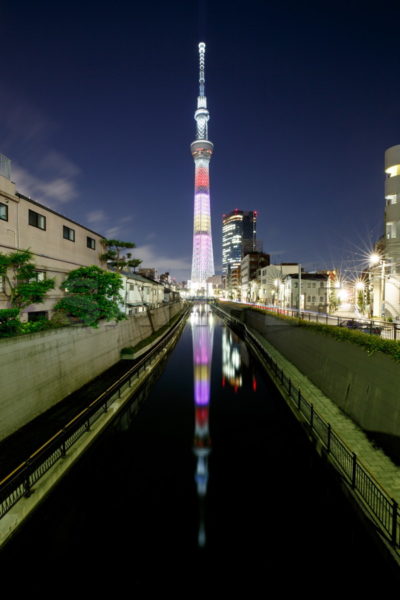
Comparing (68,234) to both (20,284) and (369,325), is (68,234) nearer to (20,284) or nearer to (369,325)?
(20,284)

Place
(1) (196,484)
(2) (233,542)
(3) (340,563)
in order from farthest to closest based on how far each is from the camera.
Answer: (1) (196,484) → (2) (233,542) → (3) (340,563)

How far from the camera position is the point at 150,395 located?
1994 centimetres

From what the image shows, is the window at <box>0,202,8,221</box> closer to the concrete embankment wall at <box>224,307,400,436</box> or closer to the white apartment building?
the concrete embankment wall at <box>224,307,400,436</box>

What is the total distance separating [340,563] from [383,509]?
1.91m

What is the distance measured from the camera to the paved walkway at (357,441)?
834 centimetres

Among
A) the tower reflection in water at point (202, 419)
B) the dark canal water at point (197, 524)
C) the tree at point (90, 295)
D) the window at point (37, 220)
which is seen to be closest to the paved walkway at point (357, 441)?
the dark canal water at point (197, 524)

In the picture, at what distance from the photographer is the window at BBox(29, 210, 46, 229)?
20195 mm

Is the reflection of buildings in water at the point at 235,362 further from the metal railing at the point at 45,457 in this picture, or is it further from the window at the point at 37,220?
the window at the point at 37,220

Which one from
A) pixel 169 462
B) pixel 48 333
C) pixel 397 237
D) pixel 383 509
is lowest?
pixel 169 462

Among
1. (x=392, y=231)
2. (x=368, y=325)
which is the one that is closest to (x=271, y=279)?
(x=392, y=231)

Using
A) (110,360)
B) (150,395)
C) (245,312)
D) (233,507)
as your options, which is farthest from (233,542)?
(245,312)

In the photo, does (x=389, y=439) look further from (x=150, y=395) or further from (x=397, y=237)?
(x=397, y=237)

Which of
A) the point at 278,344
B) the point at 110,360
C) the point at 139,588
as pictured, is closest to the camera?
the point at 139,588

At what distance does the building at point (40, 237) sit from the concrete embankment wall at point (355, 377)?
19628 millimetres
